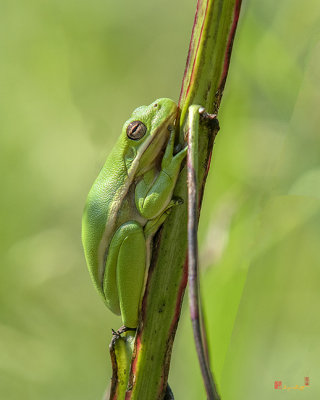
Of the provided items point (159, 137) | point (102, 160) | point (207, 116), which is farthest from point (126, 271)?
point (102, 160)

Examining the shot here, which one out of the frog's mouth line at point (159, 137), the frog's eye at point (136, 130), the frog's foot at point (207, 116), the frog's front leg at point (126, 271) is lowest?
the frog's foot at point (207, 116)

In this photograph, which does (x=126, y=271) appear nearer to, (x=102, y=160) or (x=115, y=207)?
(x=115, y=207)

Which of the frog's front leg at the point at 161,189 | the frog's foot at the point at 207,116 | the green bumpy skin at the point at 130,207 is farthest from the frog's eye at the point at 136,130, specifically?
the frog's foot at the point at 207,116

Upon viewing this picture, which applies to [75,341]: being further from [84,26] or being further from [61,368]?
[84,26]

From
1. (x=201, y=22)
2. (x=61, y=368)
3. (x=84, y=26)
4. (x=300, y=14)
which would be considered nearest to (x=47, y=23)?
(x=84, y=26)

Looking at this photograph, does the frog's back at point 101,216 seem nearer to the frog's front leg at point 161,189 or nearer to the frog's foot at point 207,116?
the frog's front leg at point 161,189

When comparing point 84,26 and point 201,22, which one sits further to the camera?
point 84,26

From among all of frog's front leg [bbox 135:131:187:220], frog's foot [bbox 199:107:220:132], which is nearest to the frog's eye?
frog's front leg [bbox 135:131:187:220]
